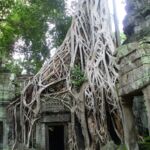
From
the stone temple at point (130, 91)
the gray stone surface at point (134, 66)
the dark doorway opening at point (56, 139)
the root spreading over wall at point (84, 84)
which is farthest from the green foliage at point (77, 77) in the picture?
the gray stone surface at point (134, 66)

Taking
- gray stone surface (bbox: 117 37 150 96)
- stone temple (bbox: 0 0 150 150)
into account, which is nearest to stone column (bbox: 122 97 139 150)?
stone temple (bbox: 0 0 150 150)

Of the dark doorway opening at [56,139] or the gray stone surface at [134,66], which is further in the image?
the dark doorway opening at [56,139]

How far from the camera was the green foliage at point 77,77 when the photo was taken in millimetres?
9617

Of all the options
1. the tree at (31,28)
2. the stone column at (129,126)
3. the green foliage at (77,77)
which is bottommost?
the stone column at (129,126)

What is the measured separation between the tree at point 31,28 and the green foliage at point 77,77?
534 cm

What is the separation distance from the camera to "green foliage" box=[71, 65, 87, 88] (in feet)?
31.6

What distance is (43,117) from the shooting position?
1027 centimetres

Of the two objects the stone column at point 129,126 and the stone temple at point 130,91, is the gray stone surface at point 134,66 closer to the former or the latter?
the stone temple at point 130,91

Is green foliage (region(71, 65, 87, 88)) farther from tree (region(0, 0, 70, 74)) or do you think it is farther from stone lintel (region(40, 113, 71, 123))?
tree (region(0, 0, 70, 74))

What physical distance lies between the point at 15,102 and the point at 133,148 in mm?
5787

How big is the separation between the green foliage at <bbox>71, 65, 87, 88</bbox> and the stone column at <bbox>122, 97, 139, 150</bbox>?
12.6 feet

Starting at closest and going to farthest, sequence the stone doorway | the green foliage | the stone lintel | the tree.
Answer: the green foliage → the stone lintel → the stone doorway → the tree

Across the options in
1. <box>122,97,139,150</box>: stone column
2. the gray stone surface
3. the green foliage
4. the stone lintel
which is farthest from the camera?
the stone lintel

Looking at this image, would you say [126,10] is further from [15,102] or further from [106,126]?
[15,102]
